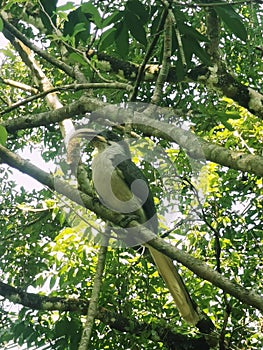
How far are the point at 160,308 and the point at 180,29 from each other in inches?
89.5

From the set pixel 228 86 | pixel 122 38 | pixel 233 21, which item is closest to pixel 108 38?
pixel 122 38

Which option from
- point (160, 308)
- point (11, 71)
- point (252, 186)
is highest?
point (11, 71)

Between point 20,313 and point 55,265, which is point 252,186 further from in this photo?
point 20,313

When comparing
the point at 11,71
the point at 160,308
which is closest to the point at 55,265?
the point at 160,308

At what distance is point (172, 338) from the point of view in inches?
147

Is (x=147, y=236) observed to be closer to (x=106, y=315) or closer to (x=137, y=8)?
(x=137, y=8)

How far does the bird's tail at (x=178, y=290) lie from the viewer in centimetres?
333

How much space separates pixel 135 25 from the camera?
1896 mm

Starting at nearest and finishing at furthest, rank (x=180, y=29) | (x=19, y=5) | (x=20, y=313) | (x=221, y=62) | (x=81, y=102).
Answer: (x=180, y=29)
(x=81, y=102)
(x=221, y=62)
(x=20, y=313)
(x=19, y=5)

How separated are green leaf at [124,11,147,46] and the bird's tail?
161cm

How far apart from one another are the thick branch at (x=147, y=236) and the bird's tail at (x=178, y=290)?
69 centimetres

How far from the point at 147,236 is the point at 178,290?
0.99 meters

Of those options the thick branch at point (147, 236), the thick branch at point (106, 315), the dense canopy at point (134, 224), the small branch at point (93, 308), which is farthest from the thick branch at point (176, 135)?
the thick branch at point (106, 315)

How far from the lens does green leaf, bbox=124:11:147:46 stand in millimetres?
1882
